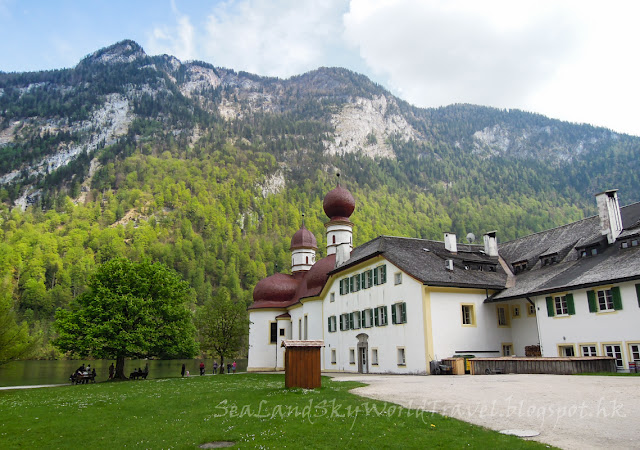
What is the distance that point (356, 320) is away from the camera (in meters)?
37.8

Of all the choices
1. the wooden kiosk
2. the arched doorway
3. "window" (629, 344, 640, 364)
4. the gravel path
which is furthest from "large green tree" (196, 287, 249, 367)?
the gravel path

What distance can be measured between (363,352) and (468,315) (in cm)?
835

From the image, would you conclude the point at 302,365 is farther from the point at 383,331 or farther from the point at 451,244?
the point at 451,244

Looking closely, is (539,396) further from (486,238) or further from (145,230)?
(145,230)

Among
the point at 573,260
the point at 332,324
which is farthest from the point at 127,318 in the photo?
the point at 573,260

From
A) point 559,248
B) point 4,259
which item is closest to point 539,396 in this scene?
point 559,248

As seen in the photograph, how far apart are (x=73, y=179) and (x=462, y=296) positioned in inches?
7211

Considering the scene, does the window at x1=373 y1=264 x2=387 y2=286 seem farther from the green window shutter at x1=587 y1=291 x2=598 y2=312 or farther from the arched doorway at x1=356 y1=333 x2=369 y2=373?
the green window shutter at x1=587 y1=291 x2=598 y2=312

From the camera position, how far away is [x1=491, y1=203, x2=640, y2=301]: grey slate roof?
84.1ft

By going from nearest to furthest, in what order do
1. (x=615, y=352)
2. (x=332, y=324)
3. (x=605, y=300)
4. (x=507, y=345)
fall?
(x=615, y=352), (x=605, y=300), (x=507, y=345), (x=332, y=324)

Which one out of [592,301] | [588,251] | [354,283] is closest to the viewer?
[592,301]

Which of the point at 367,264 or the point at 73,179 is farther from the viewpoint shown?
the point at 73,179

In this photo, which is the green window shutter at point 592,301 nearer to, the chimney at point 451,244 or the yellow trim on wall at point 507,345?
the yellow trim on wall at point 507,345

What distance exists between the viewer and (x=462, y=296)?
105ft
